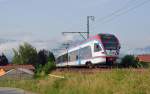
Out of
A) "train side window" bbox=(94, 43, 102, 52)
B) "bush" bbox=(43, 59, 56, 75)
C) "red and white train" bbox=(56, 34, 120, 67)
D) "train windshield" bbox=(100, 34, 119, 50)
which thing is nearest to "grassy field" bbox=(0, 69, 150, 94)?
"red and white train" bbox=(56, 34, 120, 67)

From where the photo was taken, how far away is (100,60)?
3347cm

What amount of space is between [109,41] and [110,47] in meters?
0.62

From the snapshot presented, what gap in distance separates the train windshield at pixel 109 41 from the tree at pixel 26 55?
83471mm

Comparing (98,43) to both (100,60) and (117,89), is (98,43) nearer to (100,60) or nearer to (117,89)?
(100,60)

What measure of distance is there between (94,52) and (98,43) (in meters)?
0.85

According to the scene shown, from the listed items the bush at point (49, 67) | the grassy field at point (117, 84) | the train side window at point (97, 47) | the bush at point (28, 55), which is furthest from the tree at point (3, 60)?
the grassy field at point (117, 84)

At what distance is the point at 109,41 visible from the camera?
114 ft

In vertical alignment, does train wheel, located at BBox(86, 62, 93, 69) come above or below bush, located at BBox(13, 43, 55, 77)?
below

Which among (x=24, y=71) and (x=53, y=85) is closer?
(x=53, y=85)

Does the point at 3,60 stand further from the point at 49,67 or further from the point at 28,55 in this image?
the point at 49,67

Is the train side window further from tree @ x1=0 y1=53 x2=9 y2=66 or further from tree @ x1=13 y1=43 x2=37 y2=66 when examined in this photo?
tree @ x1=0 y1=53 x2=9 y2=66

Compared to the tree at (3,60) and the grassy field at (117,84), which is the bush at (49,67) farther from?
the tree at (3,60)

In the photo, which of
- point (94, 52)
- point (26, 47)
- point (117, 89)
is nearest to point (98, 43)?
point (94, 52)

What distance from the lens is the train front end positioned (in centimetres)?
3359
